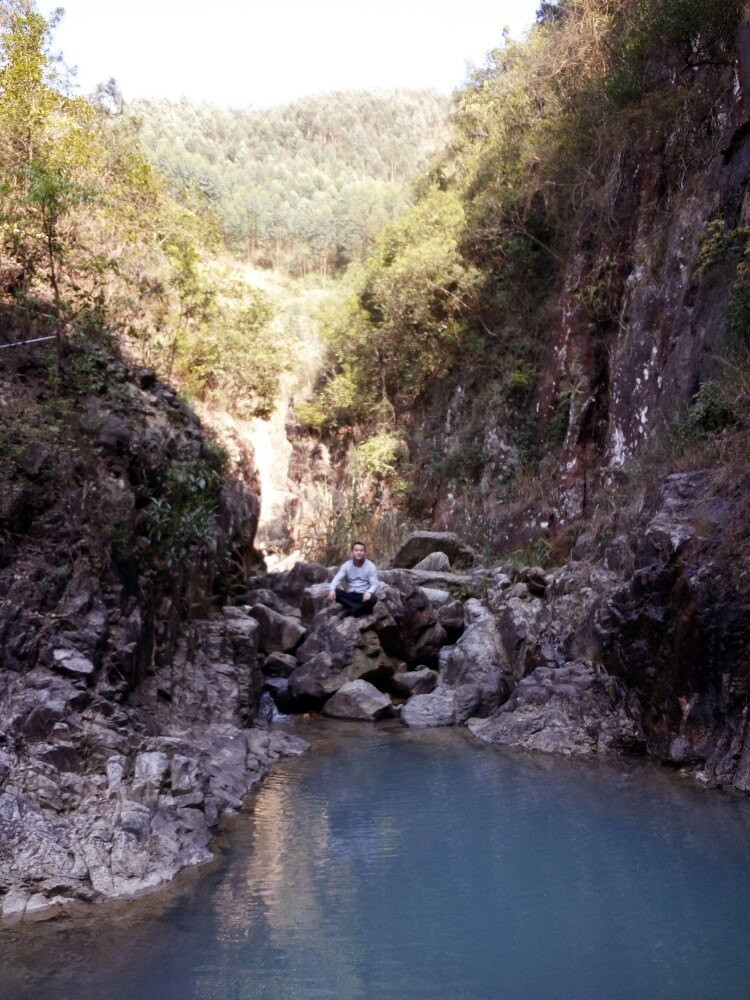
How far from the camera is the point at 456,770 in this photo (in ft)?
28.8

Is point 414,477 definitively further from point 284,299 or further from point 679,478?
point 284,299

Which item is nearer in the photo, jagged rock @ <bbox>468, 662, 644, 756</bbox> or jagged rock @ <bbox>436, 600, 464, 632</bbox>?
jagged rock @ <bbox>468, 662, 644, 756</bbox>

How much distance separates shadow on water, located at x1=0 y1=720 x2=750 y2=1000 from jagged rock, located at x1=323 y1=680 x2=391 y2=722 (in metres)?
2.62

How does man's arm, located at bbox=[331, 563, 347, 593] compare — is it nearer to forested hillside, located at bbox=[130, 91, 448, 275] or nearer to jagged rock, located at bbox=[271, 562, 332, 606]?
jagged rock, located at bbox=[271, 562, 332, 606]

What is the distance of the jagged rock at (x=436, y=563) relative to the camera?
15.2 metres

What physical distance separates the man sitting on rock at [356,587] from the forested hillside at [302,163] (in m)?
15.5

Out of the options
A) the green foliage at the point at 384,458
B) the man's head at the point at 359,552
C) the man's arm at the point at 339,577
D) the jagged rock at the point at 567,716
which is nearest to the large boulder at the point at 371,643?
the man's arm at the point at 339,577

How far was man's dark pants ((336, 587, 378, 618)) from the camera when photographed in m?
12.1

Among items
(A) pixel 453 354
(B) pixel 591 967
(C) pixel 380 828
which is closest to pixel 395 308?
(A) pixel 453 354

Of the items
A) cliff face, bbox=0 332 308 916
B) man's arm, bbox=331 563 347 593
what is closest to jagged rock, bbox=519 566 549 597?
man's arm, bbox=331 563 347 593

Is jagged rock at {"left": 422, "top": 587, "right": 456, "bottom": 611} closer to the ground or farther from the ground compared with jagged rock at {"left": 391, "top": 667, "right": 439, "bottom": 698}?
farther from the ground

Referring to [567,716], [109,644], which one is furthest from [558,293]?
[109,644]

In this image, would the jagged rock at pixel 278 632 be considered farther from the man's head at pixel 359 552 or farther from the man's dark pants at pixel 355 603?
the man's head at pixel 359 552

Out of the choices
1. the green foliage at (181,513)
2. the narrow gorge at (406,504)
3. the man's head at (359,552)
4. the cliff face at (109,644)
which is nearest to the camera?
the cliff face at (109,644)
